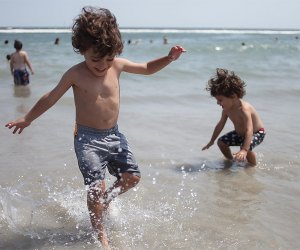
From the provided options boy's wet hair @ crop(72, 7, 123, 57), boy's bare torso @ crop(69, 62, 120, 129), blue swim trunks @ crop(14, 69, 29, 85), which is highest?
boy's wet hair @ crop(72, 7, 123, 57)

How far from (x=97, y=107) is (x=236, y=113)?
2.12 metres

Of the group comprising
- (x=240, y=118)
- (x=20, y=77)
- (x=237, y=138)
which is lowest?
(x=20, y=77)

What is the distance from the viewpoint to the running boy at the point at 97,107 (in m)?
2.65

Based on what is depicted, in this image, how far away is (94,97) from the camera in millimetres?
2826

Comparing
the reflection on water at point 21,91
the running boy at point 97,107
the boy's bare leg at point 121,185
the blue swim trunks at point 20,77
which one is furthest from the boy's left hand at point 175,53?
the blue swim trunks at point 20,77

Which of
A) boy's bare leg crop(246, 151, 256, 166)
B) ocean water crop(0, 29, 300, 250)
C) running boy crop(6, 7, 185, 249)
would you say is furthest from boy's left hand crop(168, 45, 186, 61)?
boy's bare leg crop(246, 151, 256, 166)

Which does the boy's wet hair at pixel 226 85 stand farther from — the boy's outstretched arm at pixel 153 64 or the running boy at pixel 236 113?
the boy's outstretched arm at pixel 153 64

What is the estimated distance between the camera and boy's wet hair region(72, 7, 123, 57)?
260cm

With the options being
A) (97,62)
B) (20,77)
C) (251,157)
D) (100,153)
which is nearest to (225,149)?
(251,157)

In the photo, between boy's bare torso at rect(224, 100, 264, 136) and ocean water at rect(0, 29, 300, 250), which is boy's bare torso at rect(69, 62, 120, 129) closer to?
ocean water at rect(0, 29, 300, 250)

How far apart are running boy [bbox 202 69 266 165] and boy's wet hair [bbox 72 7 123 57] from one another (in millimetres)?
1924

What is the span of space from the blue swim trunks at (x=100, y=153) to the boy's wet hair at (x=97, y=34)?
0.56 meters

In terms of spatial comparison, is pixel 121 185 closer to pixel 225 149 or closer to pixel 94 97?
pixel 94 97

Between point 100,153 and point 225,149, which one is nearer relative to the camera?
point 100,153
